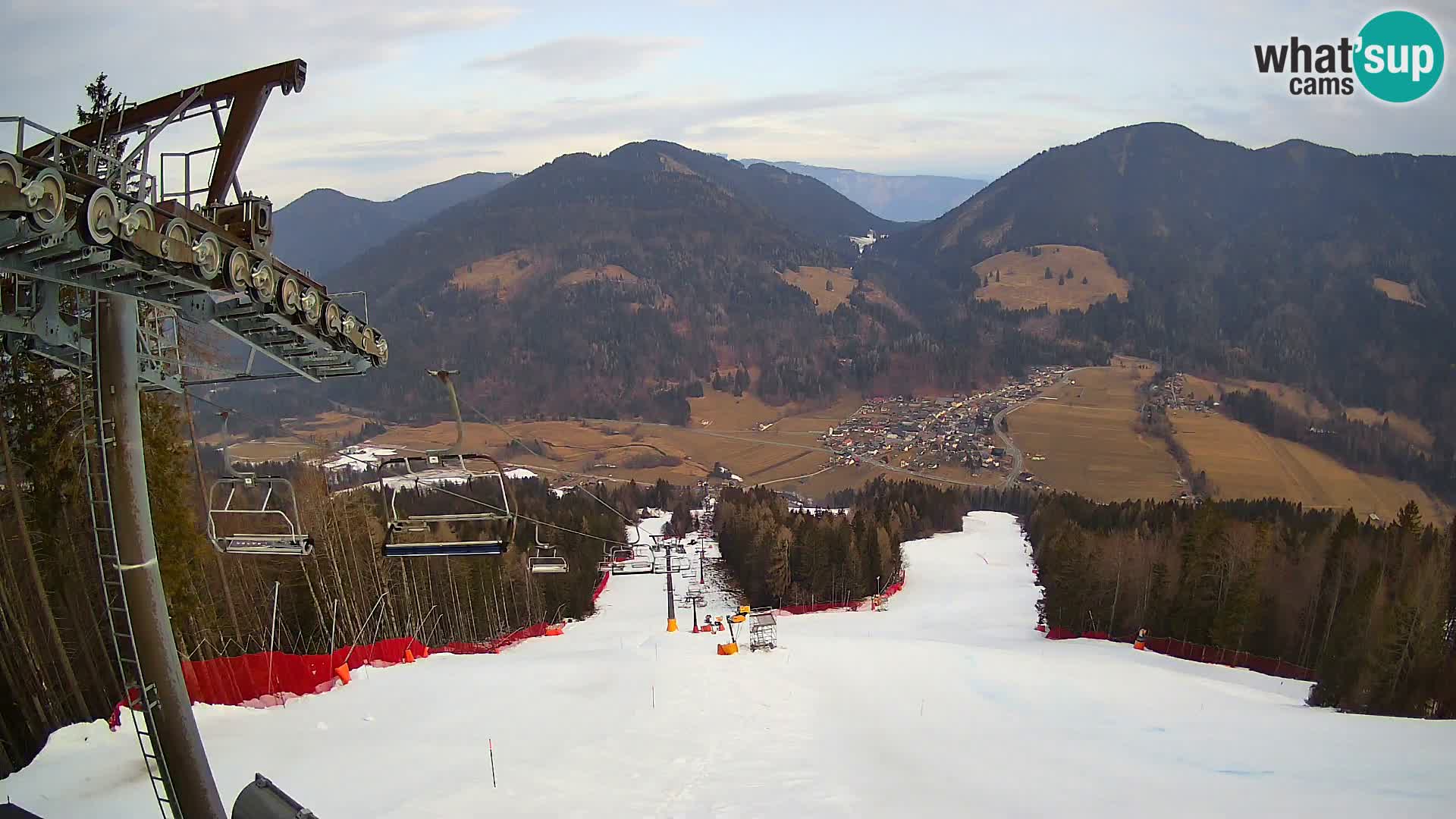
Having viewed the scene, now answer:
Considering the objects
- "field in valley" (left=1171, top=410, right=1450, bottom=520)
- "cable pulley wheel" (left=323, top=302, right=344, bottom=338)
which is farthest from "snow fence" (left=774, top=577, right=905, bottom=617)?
"field in valley" (left=1171, top=410, right=1450, bottom=520)

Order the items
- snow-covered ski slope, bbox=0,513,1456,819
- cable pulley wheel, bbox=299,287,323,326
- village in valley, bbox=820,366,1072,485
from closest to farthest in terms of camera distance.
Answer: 1. cable pulley wheel, bbox=299,287,323,326
2. snow-covered ski slope, bbox=0,513,1456,819
3. village in valley, bbox=820,366,1072,485

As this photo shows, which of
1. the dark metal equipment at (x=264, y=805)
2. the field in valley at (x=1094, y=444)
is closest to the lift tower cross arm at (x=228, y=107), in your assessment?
the dark metal equipment at (x=264, y=805)

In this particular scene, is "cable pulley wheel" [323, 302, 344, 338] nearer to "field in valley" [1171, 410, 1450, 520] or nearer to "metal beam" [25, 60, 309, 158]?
"metal beam" [25, 60, 309, 158]

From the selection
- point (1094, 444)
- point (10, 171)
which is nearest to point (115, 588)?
point (10, 171)

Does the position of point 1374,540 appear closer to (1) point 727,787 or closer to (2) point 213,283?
(1) point 727,787

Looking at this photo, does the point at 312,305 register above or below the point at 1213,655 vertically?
above

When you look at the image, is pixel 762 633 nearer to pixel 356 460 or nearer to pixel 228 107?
pixel 356 460

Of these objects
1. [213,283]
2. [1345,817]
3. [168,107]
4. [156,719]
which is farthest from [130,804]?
[1345,817]
